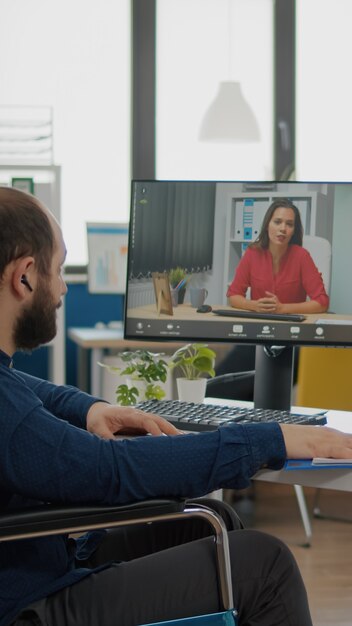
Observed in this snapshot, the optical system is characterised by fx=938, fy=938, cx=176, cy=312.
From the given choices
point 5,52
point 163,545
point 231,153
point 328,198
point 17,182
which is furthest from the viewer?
point 231,153

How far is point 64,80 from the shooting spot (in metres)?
5.12

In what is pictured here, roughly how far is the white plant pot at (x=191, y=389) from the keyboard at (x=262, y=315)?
0.19 m

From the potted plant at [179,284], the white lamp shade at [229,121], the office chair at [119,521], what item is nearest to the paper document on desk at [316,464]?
the office chair at [119,521]

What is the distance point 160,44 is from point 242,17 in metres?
0.51

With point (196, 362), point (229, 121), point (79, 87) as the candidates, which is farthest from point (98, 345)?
point (196, 362)

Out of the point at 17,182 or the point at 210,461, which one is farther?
the point at 17,182

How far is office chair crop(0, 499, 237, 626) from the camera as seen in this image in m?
1.24

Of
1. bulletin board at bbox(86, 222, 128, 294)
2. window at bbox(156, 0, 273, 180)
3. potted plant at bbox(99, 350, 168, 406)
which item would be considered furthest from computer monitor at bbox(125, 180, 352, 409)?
window at bbox(156, 0, 273, 180)

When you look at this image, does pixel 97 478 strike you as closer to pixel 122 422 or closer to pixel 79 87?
pixel 122 422

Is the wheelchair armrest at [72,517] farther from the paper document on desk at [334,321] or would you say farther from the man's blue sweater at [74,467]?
the paper document on desk at [334,321]

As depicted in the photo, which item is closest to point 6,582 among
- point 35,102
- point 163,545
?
point 163,545

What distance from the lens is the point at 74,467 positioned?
1.28 m

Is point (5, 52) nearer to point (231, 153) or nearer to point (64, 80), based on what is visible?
point (64, 80)

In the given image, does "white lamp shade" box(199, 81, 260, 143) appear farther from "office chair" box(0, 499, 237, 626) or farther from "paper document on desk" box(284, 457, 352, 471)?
"office chair" box(0, 499, 237, 626)
